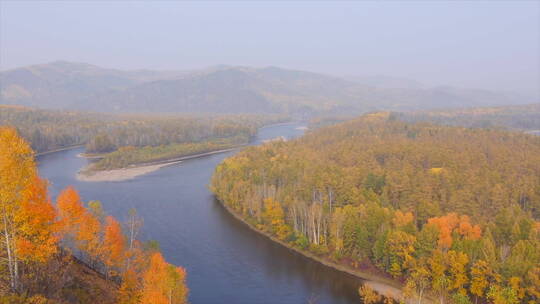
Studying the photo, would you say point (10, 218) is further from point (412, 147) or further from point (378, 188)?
point (412, 147)

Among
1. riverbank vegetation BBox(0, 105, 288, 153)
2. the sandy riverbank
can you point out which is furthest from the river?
riverbank vegetation BBox(0, 105, 288, 153)

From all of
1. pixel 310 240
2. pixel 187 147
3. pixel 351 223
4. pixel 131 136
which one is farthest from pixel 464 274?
pixel 131 136

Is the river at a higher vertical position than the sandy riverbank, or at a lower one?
lower

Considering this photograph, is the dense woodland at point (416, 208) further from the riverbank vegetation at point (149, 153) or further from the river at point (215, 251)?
the riverbank vegetation at point (149, 153)

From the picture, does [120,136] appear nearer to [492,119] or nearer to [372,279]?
[372,279]

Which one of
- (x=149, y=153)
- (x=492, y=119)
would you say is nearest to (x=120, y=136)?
(x=149, y=153)

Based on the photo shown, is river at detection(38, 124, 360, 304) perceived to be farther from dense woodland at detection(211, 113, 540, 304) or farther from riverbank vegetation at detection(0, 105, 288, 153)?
riverbank vegetation at detection(0, 105, 288, 153)
